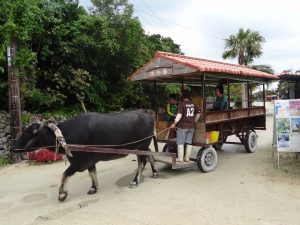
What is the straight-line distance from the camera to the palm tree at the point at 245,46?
21.4 meters

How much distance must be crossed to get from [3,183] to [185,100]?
173 inches

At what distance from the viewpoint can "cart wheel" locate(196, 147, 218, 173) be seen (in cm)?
698

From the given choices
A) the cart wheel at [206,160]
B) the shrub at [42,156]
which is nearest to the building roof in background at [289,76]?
the cart wheel at [206,160]

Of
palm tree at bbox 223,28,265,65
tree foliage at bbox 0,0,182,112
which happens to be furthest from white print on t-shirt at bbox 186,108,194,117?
palm tree at bbox 223,28,265,65

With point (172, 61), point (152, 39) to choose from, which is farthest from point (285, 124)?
point (152, 39)

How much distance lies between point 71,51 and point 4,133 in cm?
355

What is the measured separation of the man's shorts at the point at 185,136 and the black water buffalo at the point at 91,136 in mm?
895

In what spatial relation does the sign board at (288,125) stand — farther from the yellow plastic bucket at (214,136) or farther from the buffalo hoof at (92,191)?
the buffalo hoof at (92,191)

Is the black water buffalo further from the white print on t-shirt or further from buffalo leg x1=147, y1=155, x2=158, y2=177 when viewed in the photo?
the white print on t-shirt

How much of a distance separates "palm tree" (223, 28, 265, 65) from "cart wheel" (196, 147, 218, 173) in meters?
15.4

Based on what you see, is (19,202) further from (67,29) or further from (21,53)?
(67,29)

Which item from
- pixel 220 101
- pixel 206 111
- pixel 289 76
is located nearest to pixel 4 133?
pixel 206 111

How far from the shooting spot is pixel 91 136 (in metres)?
5.62

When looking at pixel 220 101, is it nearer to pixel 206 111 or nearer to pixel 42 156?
pixel 206 111
